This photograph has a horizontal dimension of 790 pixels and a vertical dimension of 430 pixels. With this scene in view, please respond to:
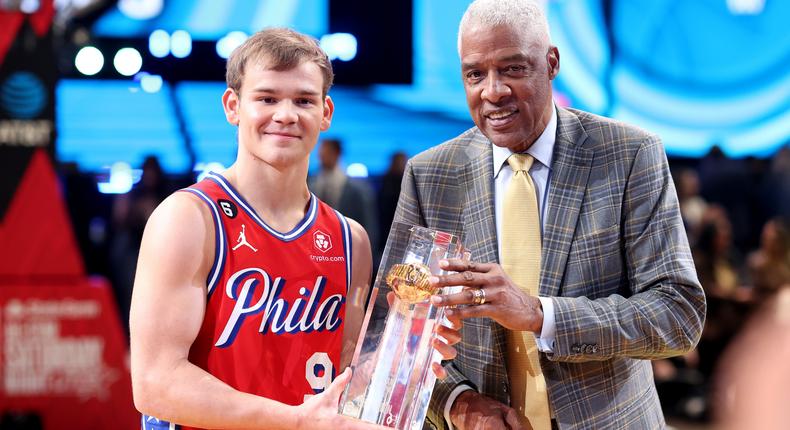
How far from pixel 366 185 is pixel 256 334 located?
4.86 m

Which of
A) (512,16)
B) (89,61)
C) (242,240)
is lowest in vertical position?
(242,240)

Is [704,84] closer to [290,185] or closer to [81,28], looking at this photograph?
[81,28]

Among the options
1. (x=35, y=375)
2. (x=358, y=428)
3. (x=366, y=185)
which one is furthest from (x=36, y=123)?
(x=358, y=428)

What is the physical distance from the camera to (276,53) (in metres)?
2.33

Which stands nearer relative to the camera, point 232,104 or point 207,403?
point 207,403

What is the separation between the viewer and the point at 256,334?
2.24 metres

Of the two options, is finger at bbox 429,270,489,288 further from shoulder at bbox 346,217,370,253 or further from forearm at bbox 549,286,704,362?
shoulder at bbox 346,217,370,253

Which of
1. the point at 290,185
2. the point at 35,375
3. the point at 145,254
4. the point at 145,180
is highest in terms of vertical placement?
the point at 290,185

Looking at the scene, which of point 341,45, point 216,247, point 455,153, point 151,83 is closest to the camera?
point 216,247

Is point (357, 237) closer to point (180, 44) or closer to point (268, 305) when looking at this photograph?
point (268, 305)

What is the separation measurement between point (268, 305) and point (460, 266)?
0.48 meters

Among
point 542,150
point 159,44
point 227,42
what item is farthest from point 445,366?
point 159,44

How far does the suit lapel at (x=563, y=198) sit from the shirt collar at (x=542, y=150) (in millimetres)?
16

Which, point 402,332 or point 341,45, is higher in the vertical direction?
point 341,45
